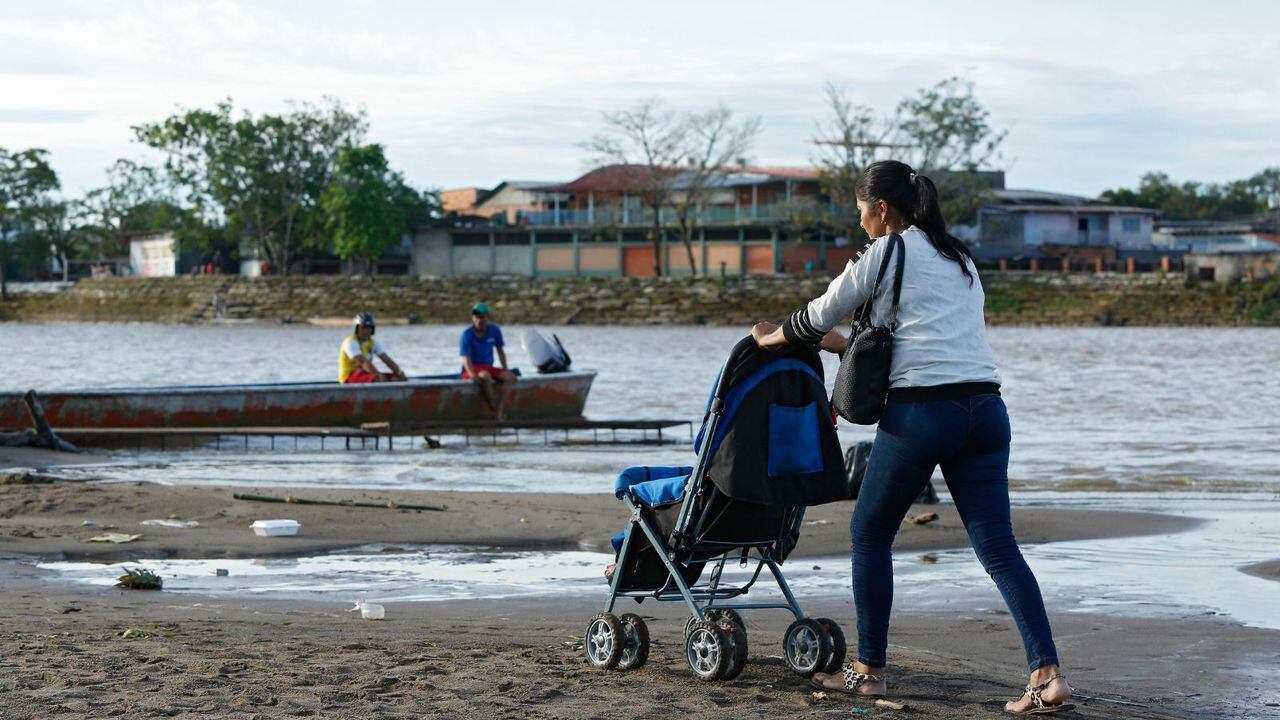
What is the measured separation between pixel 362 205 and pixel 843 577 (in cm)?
6687

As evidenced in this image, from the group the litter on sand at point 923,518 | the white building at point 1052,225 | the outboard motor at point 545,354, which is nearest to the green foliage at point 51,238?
the white building at point 1052,225

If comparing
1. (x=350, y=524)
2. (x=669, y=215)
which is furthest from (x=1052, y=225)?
(x=350, y=524)

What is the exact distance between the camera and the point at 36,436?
14141 mm

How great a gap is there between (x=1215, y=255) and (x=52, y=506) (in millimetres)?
58179

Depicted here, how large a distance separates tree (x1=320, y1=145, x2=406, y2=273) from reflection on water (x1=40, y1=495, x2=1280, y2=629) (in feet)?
213

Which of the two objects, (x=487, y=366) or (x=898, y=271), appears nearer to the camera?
(x=898, y=271)

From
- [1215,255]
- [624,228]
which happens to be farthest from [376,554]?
[624,228]

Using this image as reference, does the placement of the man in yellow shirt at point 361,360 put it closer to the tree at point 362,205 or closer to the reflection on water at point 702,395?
the reflection on water at point 702,395

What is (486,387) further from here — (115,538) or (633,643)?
(633,643)

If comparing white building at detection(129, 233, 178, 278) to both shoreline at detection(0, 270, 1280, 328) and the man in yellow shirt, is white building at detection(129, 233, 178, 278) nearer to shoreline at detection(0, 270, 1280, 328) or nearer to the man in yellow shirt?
shoreline at detection(0, 270, 1280, 328)

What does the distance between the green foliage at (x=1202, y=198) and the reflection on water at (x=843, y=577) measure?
278 ft

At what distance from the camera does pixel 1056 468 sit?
46.6ft

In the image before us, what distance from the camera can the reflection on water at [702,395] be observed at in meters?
13.5

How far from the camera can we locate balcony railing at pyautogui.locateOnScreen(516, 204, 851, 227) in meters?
65.4
